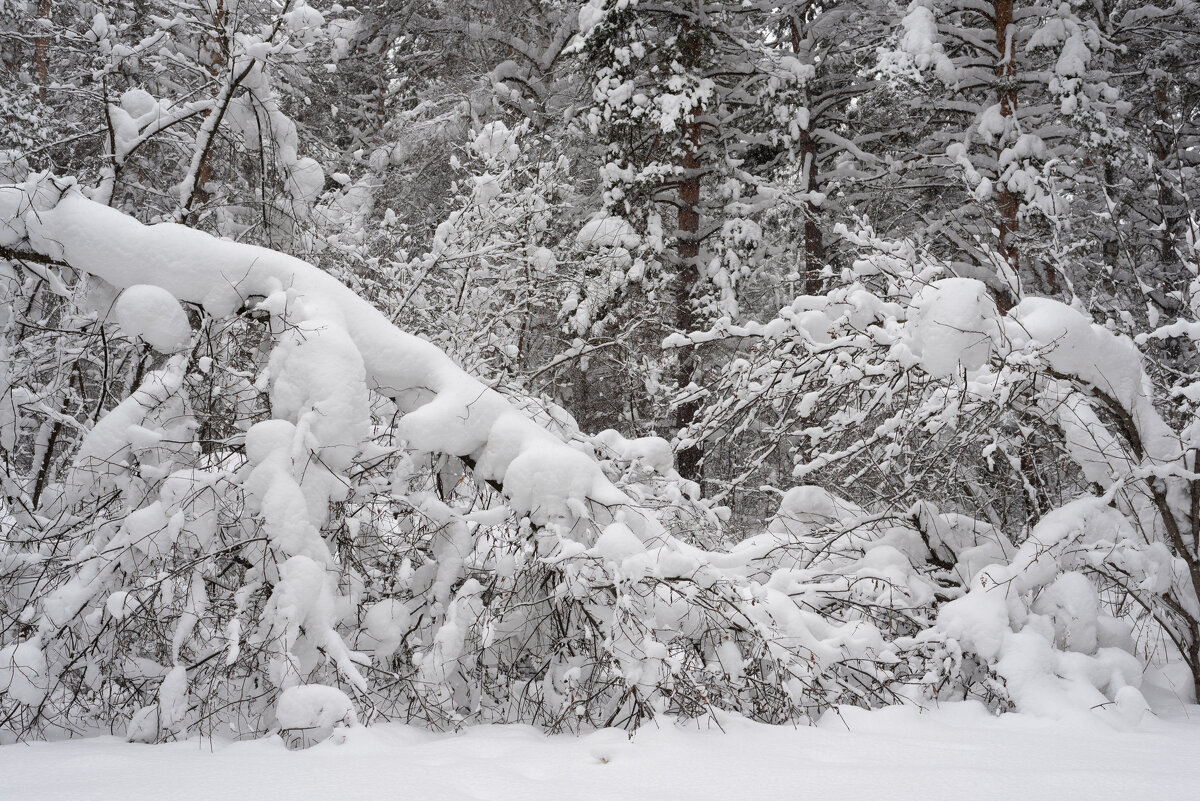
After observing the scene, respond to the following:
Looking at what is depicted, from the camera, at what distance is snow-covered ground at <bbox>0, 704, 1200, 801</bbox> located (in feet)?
7.13

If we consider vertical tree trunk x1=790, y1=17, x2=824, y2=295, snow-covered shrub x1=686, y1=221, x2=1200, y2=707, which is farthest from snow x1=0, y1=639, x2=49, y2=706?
vertical tree trunk x1=790, y1=17, x2=824, y2=295

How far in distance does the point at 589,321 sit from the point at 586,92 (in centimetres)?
384

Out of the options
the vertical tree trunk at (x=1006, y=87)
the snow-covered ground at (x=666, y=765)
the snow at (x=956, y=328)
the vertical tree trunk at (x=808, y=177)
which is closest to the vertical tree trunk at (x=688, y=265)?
the vertical tree trunk at (x=808, y=177)

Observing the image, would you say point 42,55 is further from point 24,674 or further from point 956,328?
point 956,328

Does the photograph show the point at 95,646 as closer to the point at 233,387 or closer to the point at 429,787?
the point at 233,387

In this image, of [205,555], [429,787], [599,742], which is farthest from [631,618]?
[205,555]

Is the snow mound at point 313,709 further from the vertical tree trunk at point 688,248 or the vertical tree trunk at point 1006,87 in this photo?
the vertical tree trunk at point 688,248

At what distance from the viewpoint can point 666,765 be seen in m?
2.49

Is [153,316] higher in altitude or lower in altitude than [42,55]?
lower

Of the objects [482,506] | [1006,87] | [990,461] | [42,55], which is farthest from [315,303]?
[42,55]

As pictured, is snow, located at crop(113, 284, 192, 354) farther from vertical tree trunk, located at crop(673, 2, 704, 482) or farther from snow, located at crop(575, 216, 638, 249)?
vertical tree trunk, located at crop(673, 2, 704, 482)

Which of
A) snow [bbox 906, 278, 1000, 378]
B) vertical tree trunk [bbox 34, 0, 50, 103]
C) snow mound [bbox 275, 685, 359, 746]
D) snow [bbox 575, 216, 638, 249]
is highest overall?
vertical tree trunk [bbox 34, 0, 50, 103]

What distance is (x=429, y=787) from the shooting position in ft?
7.22

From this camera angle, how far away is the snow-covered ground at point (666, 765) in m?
2.17
